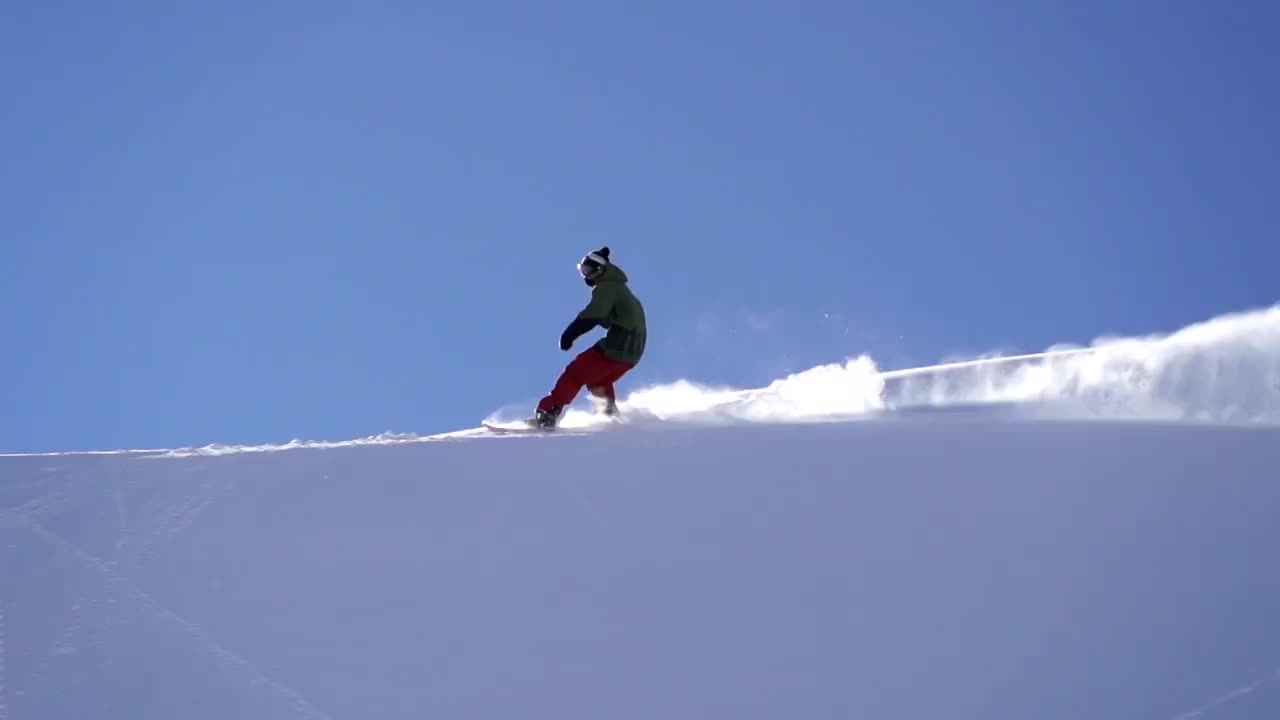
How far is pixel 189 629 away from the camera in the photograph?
489 cm

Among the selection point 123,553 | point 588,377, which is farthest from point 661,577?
point 588,377

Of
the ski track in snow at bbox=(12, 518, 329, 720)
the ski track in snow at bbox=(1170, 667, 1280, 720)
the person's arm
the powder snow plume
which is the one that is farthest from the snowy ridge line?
the ski track in snow at bbox=(1170, 667, 1280, 720)

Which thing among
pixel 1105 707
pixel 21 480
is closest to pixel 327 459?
pixel 21 480

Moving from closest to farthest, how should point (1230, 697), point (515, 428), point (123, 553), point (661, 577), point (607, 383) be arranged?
point (1230, 697) < point (661, 577) < point (123, 553) < point (515, 428) < point (607, 383)

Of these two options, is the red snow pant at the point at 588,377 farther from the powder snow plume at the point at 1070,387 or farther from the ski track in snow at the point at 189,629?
the ski track in snow at the point at 189,629

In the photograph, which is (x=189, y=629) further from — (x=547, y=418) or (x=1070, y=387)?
(x=1070, y=387)

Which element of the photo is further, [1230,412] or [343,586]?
[1230,412]

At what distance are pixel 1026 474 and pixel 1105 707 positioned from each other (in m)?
2.01

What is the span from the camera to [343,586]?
17.2 ft

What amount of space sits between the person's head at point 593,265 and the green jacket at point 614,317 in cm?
3

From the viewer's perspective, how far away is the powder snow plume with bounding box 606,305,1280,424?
8586 millimetres

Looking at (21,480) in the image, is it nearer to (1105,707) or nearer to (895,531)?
(895,531)

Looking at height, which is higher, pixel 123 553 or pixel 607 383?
pixel 607 383

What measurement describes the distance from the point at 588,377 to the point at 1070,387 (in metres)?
3.46
